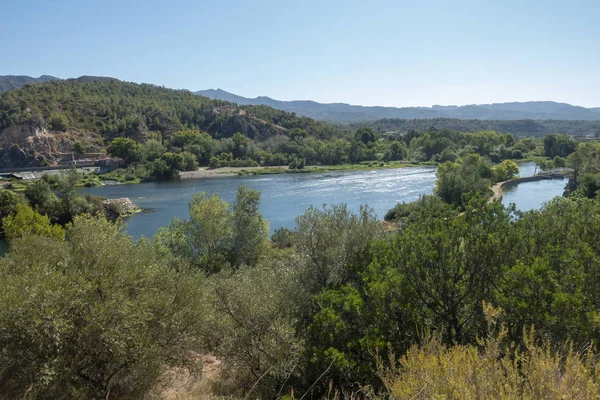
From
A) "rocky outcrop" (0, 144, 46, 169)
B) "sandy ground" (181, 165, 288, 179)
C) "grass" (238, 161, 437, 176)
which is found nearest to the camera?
"sandy ground" (181, 165, 288, 179)

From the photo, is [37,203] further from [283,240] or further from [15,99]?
[15,99]

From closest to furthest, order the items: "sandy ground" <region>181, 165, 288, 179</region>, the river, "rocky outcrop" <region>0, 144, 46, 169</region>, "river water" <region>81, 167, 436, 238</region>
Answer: "river water" <region>81, 167, 436, 238</region> < the river < "sandy ground" <region>181, 165, 288, 179</region> < "rocky outcrop" <region>0, 144, 46, 169</region>

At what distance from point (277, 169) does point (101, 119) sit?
5292 centimetres

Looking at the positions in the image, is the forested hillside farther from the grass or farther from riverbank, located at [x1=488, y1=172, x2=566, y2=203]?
riverbank, located at [x1=488, y1=172, x2=566, y2=203]

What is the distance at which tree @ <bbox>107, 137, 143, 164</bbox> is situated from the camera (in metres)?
81.6

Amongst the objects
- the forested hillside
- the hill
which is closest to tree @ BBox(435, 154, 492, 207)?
the hill

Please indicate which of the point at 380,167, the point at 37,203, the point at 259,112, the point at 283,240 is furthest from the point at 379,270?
the point at 259,112

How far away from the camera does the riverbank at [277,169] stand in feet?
255

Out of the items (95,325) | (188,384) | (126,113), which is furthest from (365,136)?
(95,325)

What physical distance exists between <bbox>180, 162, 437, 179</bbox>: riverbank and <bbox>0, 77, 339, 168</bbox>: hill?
2768cm

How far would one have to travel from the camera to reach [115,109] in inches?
4274

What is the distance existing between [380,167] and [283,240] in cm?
5939

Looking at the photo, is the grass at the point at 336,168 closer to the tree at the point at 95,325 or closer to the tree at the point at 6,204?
the tree at the point at 6,204

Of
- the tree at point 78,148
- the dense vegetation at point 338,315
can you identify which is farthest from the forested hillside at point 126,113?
the dense vegetation at point 338,315
